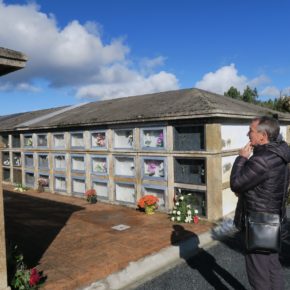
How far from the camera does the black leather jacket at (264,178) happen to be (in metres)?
3.61

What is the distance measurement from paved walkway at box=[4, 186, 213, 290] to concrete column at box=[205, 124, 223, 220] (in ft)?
1.91

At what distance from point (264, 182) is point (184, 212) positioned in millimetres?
6690

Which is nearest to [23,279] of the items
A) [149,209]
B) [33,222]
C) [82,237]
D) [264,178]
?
[82,237]

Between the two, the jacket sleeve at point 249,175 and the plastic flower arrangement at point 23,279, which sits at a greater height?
the jacket sleeve at point 249,175

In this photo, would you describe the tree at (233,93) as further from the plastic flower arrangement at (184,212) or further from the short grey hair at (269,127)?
the short grey hair at (269,127)

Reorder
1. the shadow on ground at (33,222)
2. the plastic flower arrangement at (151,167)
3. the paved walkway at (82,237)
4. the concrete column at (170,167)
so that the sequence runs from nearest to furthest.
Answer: the paved walkway at (82,237)
the shadow on ground at (33,222)
the concrete column at (170,167)
the plastic flower arrangement at (151,167)

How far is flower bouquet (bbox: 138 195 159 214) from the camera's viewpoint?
36.6 feet

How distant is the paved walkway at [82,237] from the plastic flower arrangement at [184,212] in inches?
10.2

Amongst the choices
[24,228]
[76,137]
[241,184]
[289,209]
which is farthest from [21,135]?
[241,184]

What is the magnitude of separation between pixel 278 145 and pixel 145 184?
27.4 feet

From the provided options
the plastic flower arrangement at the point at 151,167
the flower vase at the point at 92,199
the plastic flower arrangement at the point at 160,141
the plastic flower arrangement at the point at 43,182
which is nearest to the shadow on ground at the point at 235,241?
the plastic flower arrangement at the point at 151,167

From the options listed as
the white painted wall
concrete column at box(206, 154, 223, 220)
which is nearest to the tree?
the white painted wall

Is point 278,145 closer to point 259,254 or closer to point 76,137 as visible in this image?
point 259,254

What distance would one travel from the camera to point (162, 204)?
11.4m
